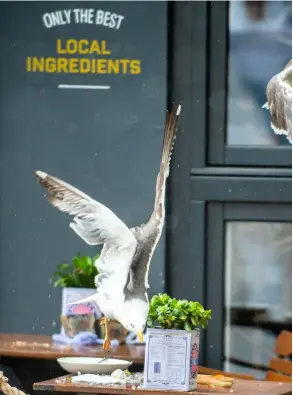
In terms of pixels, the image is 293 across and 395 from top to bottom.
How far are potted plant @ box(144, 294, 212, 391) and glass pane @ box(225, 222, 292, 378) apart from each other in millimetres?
2077

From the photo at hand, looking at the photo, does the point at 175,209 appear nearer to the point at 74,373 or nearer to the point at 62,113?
the point at 62,113

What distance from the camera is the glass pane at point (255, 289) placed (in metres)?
6.44

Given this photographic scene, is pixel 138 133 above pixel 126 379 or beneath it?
above

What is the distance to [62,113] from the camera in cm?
648

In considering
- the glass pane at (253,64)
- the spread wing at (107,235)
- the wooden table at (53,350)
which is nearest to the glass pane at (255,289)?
the glass pane at (253,64)

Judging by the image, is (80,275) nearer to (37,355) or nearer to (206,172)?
(37,355)

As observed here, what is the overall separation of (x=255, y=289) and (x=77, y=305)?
3.57 feet

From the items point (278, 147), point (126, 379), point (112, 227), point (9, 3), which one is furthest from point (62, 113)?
point (126, 379)

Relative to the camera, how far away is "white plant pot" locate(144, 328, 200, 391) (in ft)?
14.3

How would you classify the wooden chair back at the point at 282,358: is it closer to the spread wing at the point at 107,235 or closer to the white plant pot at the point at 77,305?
the white plant pot at the point at 77,305

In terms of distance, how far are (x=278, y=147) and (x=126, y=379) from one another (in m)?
2.26

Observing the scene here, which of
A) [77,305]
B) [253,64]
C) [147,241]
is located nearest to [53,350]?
[77,305]


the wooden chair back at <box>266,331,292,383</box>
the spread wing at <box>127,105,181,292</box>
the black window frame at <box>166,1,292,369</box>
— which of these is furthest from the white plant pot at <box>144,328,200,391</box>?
the black window frame at <box>166,1,292,369</box>

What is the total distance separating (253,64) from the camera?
648 centimetres
